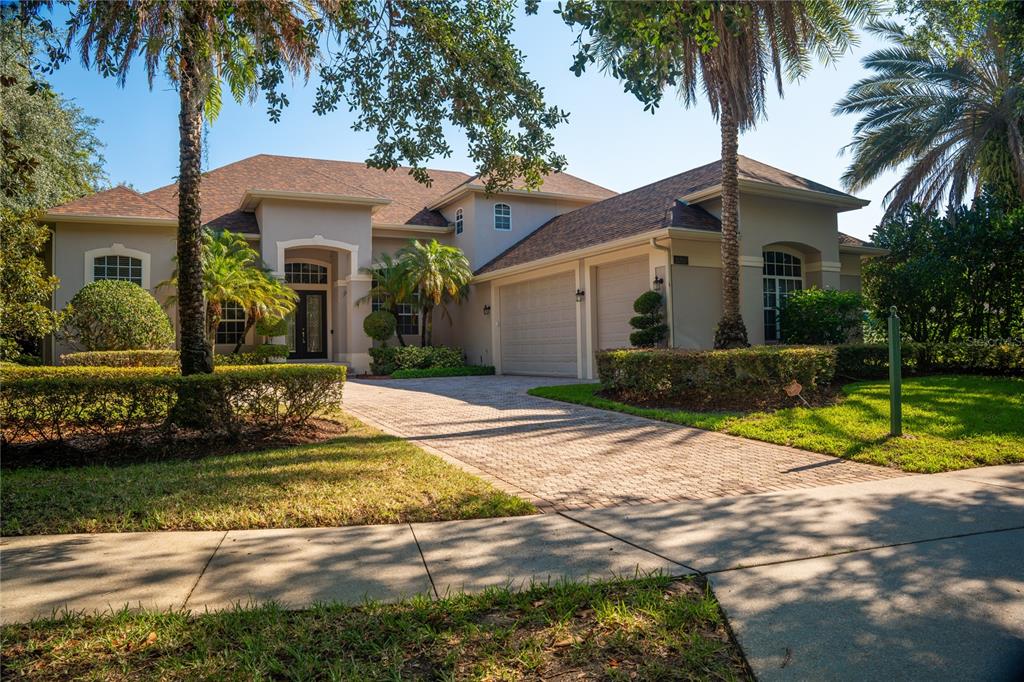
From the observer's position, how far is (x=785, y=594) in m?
3.38

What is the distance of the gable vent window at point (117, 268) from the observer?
62.5 ft

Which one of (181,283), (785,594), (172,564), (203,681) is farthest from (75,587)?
(181,283)

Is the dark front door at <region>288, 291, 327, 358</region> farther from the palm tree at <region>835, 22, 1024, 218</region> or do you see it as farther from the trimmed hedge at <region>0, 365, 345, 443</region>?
the palm tree at <region>835, 22, 1024, 218</region>

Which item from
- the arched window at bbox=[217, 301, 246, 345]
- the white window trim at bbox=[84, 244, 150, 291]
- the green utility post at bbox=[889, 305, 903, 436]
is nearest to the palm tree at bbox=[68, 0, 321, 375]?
the green utility post at bbox=[889, 305, 903, 436]

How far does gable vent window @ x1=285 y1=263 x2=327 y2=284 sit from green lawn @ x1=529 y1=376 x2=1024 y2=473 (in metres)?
14.3

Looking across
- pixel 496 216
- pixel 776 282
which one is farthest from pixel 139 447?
pixel 496 216

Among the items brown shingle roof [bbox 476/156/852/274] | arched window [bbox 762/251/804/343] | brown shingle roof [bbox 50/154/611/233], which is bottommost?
arched window [bbox 762/251/804/343]

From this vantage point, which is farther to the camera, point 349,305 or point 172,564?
point 349,305

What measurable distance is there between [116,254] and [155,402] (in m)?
14.3

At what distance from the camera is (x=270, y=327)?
18969 millimetres

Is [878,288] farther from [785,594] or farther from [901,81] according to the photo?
[785,594]

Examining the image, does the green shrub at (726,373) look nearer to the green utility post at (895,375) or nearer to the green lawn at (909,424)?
the green lawn at (909,424)

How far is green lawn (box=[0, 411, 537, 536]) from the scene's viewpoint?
4.81 metres

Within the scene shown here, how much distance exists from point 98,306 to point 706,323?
1490 cm
